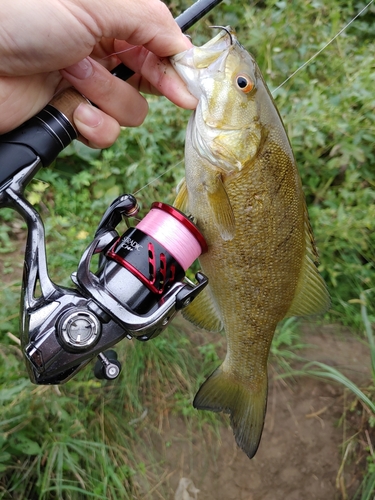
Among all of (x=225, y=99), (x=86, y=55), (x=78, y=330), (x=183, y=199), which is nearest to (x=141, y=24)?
(x=86, y=55)

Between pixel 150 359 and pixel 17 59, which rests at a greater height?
pixel 17 59

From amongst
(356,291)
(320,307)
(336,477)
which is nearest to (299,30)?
(356,291)

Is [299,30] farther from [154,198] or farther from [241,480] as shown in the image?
[241,480]

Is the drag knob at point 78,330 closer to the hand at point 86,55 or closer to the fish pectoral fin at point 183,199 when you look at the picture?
the fish pectoral fin at point 183,199

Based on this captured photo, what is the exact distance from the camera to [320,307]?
188cm

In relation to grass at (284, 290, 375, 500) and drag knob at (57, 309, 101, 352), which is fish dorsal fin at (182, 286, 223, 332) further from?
grass at (284, 290, 375, 500)

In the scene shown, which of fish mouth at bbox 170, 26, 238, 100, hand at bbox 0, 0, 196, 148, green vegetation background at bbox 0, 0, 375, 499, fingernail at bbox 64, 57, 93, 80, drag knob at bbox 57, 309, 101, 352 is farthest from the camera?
green vegetation background at bbox 0, 0, 375, 499

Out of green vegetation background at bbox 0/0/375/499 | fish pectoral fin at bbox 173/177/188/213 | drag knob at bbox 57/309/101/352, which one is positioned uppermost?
drag knob at bbox 57/309/101/352

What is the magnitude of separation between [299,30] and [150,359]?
281cm

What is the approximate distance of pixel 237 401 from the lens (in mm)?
1894

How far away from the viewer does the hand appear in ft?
4.60

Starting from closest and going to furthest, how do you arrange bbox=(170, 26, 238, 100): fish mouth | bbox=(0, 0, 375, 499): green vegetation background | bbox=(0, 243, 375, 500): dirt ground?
bbox=(170, 26, 238, 100): fish mouth < bbox=(0, 0, 375, 499): green vegetation background < bbox=(0, 243, 375, 500): dirt ground

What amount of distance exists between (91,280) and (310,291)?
39.2 inches

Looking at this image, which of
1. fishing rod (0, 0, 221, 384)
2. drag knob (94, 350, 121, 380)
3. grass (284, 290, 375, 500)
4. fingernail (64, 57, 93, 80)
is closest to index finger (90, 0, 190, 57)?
fingernail (64, 57, 93, 80)
